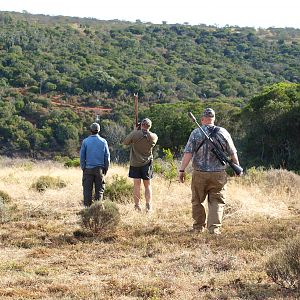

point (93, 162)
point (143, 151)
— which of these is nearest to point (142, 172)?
point (143, 151)

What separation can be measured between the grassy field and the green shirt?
809 millimetres

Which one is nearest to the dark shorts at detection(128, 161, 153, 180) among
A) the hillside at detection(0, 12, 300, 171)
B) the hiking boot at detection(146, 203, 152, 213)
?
the hiking boot at detection(146, 203, 152, 213)

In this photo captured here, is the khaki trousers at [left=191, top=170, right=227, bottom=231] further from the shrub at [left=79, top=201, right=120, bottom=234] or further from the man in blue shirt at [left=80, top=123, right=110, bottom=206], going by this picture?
the man in blue shirt at [left=80, top=123, right=110, bottom=206]

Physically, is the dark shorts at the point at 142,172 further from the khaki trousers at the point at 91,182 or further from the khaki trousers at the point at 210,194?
the khaki trousers at the point at 210,194

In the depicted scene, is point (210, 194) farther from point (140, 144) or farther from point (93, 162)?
point (93, 162)

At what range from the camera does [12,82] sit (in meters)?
46.7

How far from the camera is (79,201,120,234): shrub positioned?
756cm

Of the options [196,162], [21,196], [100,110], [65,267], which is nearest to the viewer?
[65,267]

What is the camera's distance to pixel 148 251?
260 inches

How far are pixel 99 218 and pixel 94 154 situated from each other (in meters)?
→ 1.64

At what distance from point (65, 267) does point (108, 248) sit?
92cm

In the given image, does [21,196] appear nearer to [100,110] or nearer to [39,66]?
[100,110]

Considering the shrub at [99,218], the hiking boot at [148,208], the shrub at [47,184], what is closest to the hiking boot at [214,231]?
the shrub at [99,218]

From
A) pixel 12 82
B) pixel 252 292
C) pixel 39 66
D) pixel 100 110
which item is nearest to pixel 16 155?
pixel 100 110
